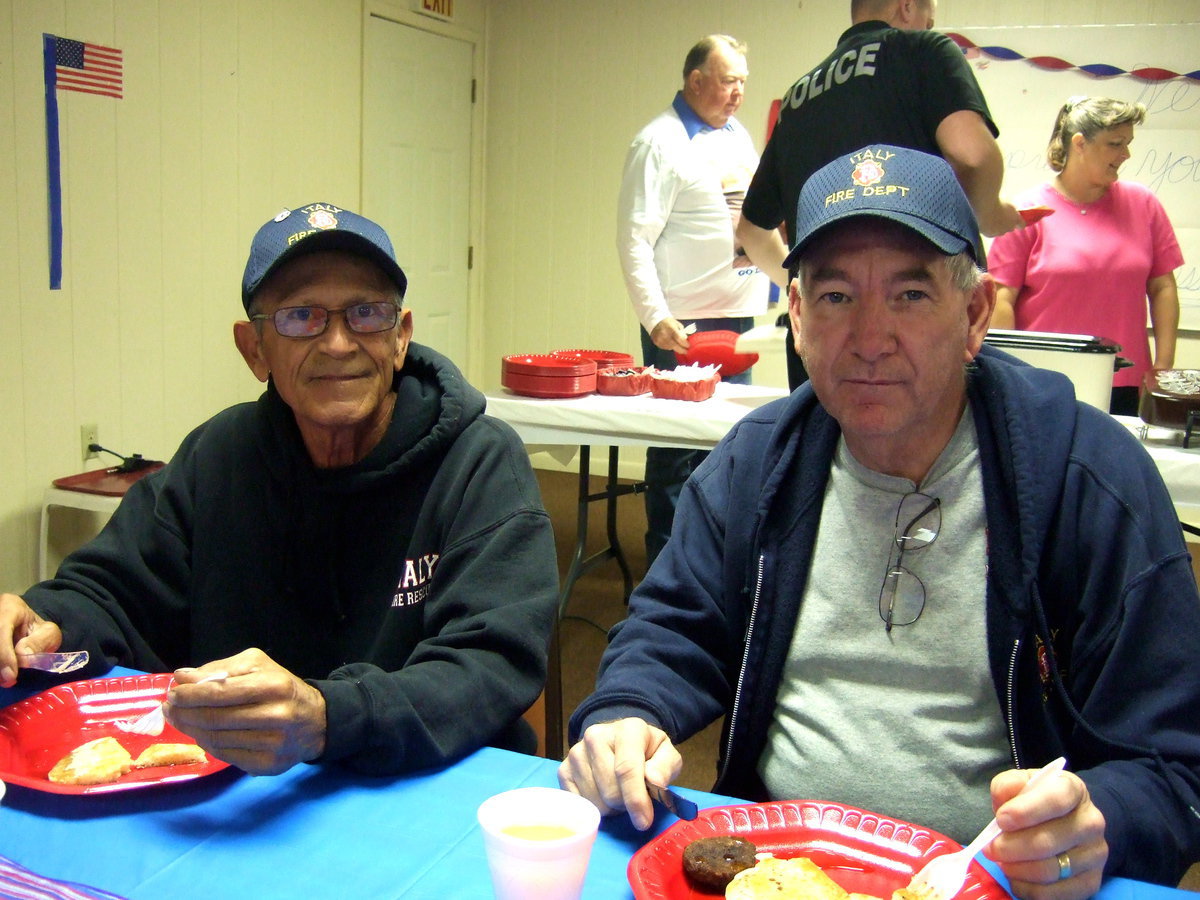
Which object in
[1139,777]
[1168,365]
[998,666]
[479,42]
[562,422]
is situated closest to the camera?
[1139,777]

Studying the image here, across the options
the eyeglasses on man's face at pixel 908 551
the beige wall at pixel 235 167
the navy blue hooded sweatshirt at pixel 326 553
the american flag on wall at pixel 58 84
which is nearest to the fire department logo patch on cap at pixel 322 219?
the navy blue hooded sweatshirt at pixel 326 553

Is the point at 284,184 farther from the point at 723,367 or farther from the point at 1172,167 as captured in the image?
the point at 1172,167

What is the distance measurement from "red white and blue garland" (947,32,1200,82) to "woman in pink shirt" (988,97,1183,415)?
1.68 metres

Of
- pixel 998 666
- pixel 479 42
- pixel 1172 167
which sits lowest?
pixel 998 666

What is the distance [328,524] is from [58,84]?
9.49ft

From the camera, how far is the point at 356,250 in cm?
145

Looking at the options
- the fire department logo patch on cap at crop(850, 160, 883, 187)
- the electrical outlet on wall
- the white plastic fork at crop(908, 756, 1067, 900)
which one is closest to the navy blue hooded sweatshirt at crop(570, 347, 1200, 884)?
the white plastic fork at crop(908, 756, 1067, 900)

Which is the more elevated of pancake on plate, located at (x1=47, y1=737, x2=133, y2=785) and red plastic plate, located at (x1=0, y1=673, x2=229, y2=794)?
pancake on plate, located at (x1=47, y1=737, x2=133, y2=785)

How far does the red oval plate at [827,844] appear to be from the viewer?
2.98ft

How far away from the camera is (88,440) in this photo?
387 centimetres

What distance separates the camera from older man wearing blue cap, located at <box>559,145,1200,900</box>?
1.11 metres

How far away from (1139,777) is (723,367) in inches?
108

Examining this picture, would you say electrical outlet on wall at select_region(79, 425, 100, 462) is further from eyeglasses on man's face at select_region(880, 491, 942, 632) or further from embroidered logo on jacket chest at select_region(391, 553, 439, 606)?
eyeglasses on man's face at select_region(880, 491, 942, 632)

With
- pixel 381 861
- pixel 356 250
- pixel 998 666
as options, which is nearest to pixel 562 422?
pixel 356 250
